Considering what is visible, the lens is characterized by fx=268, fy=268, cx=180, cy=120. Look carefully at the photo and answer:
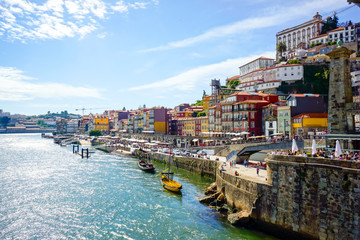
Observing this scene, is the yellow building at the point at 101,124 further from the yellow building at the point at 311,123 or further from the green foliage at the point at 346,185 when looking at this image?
the green foliage at the point at 346,185

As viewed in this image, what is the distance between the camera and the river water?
22.8 metres

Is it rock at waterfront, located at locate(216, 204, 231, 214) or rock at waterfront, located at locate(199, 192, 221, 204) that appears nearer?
rock at waterfront, located at locate(216, 204, 231, 214)

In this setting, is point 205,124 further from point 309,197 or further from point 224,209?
point 309,197

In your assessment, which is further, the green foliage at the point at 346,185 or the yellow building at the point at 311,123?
the yellow building at the point at 311,123

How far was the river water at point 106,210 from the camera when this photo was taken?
22.8 meters

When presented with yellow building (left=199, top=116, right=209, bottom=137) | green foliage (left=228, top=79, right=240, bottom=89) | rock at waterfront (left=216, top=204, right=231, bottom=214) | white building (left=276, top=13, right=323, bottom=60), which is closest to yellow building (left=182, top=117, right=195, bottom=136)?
yellow building (left=199, top=116, right=209, bottom=137)

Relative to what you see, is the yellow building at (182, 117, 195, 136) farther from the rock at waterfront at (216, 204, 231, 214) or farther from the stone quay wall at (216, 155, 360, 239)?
the stone quay wall at (216, 155, 360, 239)

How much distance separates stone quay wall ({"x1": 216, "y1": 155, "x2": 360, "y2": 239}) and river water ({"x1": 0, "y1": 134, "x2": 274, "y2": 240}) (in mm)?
2433

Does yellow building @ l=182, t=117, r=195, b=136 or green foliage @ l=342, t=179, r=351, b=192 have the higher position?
yellow building @ l=182, t=117, r=195, b=136

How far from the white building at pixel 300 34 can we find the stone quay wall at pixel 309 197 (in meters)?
97.6

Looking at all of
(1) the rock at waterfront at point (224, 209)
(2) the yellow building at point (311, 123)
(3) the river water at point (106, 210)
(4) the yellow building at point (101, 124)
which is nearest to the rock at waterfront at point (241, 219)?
(3) the river water at point (106, 210)

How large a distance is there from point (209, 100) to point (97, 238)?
292ft

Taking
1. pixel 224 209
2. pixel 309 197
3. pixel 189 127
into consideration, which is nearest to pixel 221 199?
pixel 224 209

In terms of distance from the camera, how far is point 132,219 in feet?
84.7
